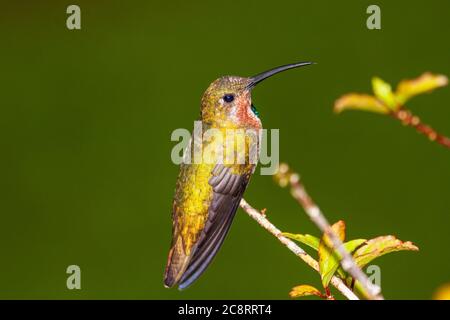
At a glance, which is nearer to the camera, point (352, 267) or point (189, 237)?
point (352, 267)

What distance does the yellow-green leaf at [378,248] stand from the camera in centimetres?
115

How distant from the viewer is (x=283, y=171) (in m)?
0.62

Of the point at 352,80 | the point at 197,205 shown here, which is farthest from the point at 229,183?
the point at 352,80

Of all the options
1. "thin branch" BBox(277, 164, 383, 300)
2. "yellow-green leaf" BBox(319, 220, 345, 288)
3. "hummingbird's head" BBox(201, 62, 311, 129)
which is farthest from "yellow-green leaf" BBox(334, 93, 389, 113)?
"hummingbird's head" BBox(201, 62, 311, 129)

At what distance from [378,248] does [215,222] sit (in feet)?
Result: 2.52

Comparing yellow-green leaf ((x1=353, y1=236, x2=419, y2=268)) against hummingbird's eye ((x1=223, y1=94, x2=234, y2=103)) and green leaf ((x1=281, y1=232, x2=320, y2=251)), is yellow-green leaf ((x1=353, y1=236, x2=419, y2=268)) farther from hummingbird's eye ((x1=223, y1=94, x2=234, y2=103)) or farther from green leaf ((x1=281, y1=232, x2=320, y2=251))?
hummingbird's eye ((x1=223, y1=94, x2=234, y2=103))

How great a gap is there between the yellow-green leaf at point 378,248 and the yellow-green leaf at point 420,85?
43 cm

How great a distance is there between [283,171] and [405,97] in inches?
11.0

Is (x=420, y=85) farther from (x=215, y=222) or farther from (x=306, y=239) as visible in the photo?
(x=215, y=222)

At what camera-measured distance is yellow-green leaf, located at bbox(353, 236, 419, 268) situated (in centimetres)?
115

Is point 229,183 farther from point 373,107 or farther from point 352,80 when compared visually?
point 352,80

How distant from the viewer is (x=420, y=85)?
780 mm

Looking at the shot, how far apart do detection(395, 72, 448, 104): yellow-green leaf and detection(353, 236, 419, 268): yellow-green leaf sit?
0.43m

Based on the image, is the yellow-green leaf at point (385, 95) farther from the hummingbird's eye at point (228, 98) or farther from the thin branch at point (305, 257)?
the hummingbird's eye at point (228, 98)
